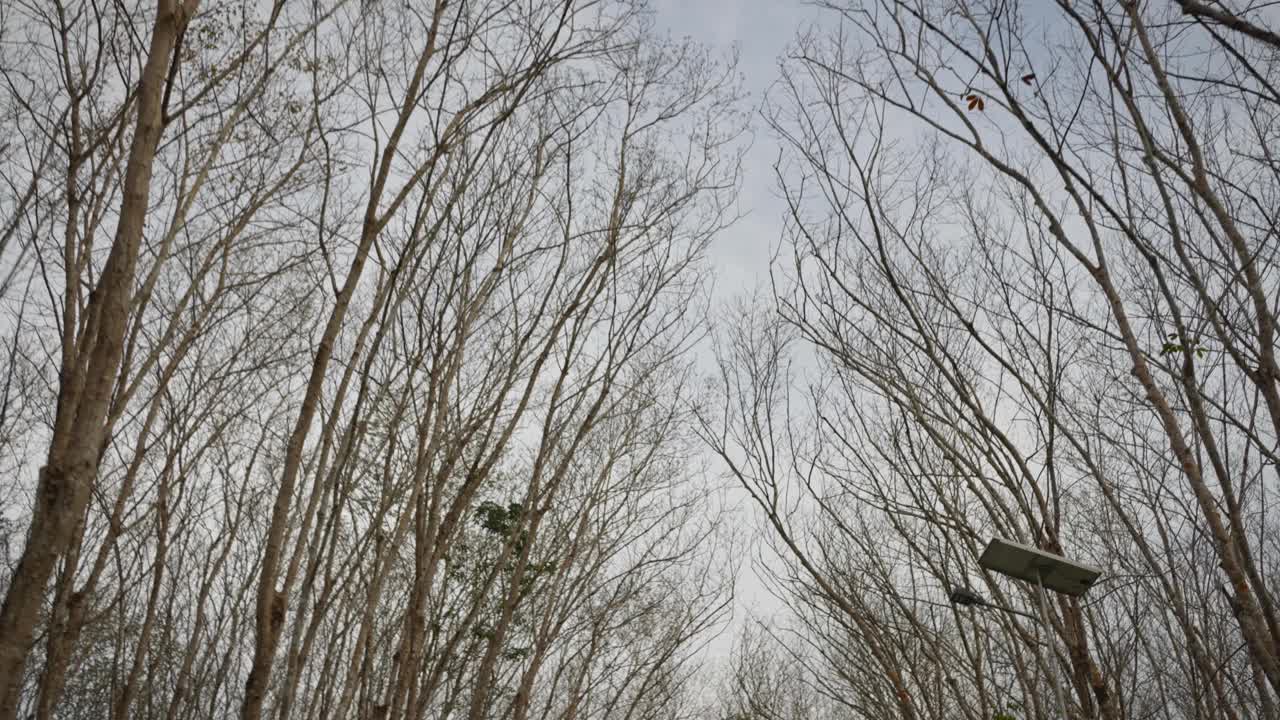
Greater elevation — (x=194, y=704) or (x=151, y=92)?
(x=151, y=92)

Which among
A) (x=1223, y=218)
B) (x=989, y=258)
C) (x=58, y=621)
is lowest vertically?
(x=58, y=621)

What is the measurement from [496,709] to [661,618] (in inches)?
150

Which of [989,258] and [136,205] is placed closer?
[136,205]

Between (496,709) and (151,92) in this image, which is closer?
(151,92)

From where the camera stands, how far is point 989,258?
14.7 feet

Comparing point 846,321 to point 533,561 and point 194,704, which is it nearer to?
point 194,704

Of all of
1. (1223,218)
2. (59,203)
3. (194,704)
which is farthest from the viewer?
(194,704)

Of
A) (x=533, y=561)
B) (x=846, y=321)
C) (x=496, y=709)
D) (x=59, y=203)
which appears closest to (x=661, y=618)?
(x=533, y=561)

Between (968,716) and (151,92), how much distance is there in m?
4.61

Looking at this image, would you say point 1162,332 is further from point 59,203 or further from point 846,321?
point 59,203

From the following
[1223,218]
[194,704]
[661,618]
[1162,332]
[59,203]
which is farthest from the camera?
[661,618]

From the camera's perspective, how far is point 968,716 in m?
4.45

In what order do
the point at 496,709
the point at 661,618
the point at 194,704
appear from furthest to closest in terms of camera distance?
the point at 496,709
the point at 661,618
the point at 194,704

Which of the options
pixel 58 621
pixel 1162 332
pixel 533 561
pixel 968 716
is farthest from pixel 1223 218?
pixel 533 561
